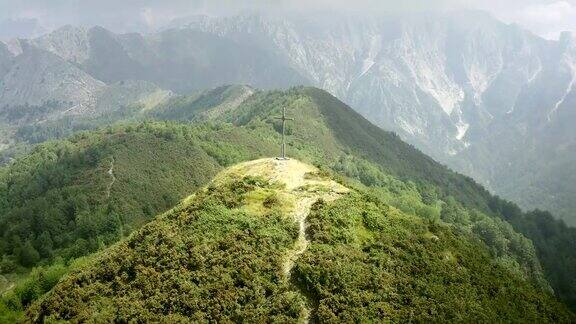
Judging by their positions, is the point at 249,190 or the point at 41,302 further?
the point at 249,190

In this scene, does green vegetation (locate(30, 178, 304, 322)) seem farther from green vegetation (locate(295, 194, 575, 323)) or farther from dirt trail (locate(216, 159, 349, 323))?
green vegetation (locate(295, 194, 575, 323))

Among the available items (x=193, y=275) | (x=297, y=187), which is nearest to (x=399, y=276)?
(x=297, y=187)

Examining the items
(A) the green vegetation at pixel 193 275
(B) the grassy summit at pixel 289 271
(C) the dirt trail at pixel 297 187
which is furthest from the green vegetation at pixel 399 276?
(A) the green vegetation at pixel 193 275

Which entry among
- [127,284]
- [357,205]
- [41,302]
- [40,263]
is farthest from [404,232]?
[40,263]

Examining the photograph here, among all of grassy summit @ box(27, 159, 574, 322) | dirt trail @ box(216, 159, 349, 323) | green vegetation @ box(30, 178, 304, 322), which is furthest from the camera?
dirt trail @ box(216, 159, 349, 323)

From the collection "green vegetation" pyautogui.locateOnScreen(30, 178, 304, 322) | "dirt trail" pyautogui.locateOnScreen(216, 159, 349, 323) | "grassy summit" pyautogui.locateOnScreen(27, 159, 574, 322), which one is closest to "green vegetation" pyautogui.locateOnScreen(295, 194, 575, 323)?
"grassy summit" pyautogui.locateOnScreen(27, 159, 574, 322)

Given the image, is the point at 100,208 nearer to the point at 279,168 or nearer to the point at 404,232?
the point at 279,168

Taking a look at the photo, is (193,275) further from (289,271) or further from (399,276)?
(399,276)
